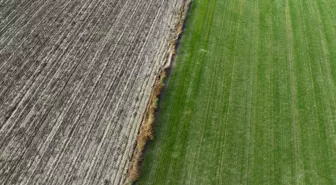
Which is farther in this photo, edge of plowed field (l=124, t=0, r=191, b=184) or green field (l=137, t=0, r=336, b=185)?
green field (l=137, t=0, r=336, b=185)

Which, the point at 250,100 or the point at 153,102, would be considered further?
the point at 250,100

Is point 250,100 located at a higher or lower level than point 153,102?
higher

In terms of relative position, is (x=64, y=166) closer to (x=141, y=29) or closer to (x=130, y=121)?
(x=130, y=121)

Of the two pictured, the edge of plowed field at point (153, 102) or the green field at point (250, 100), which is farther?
the green field at point (250, 100)

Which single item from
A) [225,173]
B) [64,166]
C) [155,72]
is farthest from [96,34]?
[225,173]
